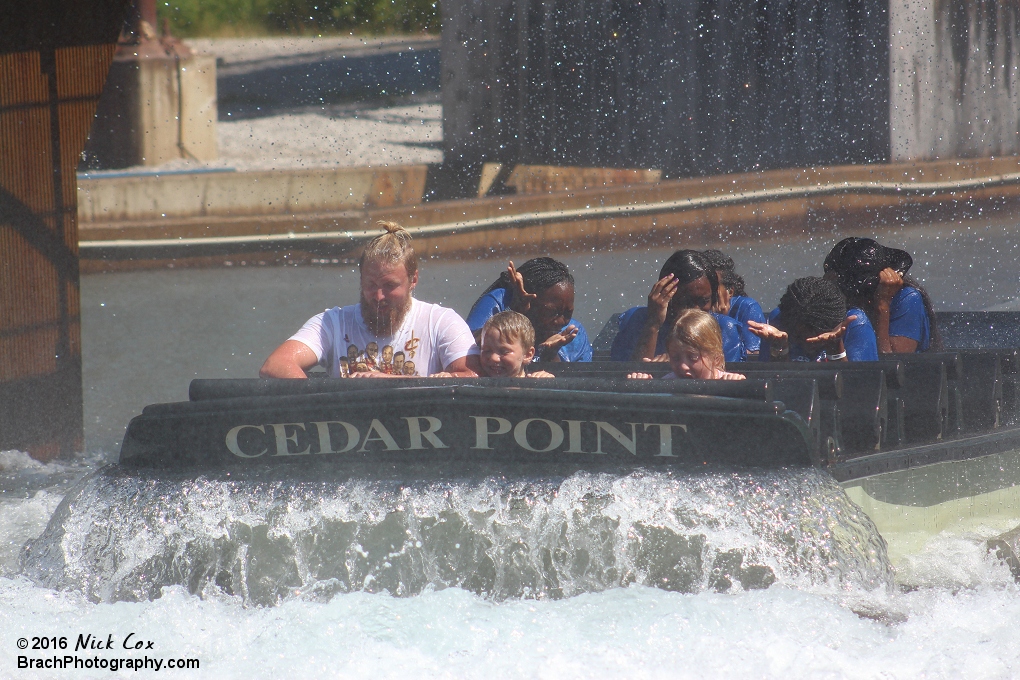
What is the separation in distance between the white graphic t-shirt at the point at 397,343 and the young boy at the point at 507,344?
0.21 m

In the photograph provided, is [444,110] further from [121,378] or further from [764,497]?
[764,497]

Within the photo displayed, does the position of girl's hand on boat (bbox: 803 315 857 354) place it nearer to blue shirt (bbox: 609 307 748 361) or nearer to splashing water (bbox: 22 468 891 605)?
blue shirt (bbox: 609 307 748 361)

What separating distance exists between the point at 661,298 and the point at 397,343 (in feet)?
3.31

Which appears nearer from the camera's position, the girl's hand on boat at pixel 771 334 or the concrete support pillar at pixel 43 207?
the girl's hand on boat at pixel 771 334

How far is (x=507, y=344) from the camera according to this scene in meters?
3.44

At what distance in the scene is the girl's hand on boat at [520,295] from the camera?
409 centimetres

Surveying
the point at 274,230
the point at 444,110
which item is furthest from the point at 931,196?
the point at 274,230

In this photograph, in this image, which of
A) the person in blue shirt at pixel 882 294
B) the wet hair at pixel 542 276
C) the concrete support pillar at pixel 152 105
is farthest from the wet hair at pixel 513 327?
the concrete support pillar at pixel 152 105

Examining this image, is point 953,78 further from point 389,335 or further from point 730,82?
point 389,335

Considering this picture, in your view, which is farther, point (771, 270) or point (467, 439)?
point (771, 270)

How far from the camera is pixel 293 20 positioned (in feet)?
37.5

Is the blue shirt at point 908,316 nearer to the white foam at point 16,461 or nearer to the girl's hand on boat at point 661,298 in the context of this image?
the girl's hand on boat at point 661,298

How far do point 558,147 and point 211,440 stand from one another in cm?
681

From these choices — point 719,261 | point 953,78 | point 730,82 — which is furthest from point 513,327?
point 953,78
